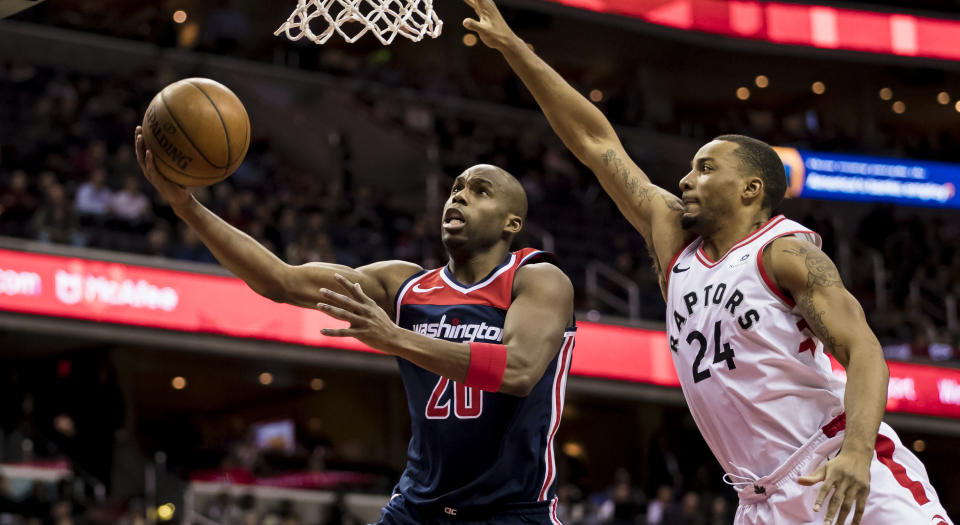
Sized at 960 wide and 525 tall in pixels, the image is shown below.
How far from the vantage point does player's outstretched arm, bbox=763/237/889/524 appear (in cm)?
372

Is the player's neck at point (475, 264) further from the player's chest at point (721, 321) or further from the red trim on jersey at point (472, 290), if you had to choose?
the player's chest at point (721, 321)

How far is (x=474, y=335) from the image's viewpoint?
454cm

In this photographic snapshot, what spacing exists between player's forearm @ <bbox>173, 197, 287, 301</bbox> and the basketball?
12 cm

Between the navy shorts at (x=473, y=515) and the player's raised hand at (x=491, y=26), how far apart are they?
1.80m

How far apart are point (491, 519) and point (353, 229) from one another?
13.2 metres

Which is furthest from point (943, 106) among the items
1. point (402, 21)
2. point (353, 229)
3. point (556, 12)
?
point (402, 21)

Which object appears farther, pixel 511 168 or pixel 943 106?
pixel 943 106

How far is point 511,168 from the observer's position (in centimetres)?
2258

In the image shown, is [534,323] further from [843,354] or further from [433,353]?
[843,354]

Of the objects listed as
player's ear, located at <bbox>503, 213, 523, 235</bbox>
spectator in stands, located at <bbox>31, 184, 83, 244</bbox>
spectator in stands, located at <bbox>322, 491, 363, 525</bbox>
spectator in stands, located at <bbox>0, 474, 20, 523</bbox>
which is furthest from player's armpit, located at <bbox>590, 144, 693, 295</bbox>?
spectator in stands, located at <bbox>31, 184, 83, 244</bbox>

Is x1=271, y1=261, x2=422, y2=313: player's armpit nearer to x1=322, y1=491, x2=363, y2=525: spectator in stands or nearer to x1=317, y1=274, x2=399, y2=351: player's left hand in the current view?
x1=317, y1=274, x2=399, y2=351: player's left hand

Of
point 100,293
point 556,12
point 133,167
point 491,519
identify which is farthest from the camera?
point 556,12

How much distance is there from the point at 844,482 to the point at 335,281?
199 centimetres

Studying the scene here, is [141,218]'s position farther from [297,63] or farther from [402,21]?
[402,21]
